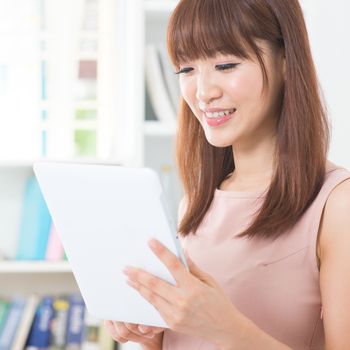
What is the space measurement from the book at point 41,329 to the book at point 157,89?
76 cm

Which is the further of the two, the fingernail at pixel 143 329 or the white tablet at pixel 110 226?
the fingernail at pixel 143 329

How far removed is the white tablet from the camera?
2.63 ft

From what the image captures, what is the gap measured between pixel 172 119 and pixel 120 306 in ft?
3.69

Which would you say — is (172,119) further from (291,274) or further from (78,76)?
(291,274)

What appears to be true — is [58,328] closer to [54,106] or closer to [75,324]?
[75,324]

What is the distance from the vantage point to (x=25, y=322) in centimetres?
211

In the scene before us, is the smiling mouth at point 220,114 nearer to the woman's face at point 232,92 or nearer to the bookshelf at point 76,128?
the woman's face at point 232,92

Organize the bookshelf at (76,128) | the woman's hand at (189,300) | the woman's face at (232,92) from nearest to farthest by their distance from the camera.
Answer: the woman's hand at (189,300) → the woman's face at (232,92) → the bookshelf at (76,128)

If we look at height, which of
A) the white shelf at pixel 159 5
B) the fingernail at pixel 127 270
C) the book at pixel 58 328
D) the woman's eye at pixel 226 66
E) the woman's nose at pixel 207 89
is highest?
the white shelf at pixel 159 5

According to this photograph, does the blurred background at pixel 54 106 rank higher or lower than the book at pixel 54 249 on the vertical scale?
higher

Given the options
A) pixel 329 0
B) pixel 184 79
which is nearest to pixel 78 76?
pixel 329 0

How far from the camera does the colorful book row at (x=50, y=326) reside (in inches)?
82.4

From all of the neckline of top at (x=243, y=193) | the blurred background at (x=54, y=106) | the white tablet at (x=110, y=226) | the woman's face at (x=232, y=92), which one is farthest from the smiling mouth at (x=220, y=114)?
the blurred background at (x=54, y=106)

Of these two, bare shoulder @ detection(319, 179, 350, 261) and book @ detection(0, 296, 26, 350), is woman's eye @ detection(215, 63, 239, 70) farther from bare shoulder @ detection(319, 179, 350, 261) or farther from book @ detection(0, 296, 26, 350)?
book @ detection(0, 296, 26, 350)
